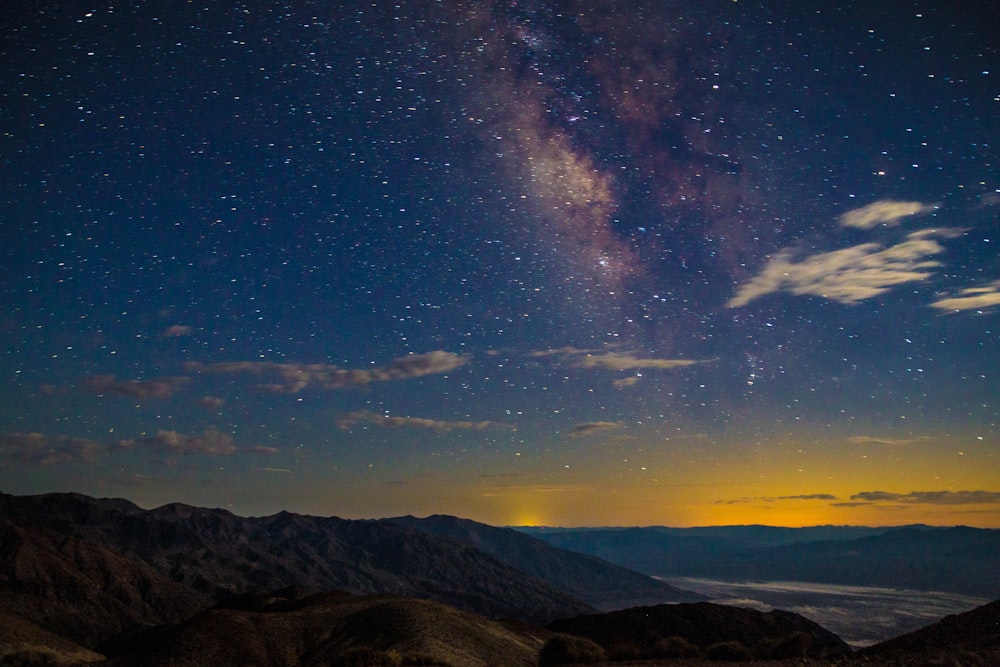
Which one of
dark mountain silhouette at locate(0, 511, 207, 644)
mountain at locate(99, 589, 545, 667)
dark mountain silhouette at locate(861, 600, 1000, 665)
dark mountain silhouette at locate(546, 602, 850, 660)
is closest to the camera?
dark mountain silhouette at locate(861, 600, 1000, 665)

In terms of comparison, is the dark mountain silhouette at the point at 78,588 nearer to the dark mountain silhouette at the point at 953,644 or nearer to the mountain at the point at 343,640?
the mountain at the point at 343,640

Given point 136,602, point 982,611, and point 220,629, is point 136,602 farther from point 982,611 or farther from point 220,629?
point 982,611

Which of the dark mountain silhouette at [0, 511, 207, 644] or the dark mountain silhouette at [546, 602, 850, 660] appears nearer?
the dark mountain silhouette at [546, 602, 850, 660]

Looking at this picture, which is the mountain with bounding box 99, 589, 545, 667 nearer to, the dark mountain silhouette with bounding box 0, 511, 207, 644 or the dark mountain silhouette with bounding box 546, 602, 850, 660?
the dark mountain silhouette with bounding box 546, 602, 850, 660

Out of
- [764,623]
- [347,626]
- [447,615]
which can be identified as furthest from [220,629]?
[764,623]

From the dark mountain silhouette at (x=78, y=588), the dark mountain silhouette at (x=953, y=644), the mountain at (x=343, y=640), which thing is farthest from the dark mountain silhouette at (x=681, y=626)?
the dark mountain silhouette at (x=78, y=588)

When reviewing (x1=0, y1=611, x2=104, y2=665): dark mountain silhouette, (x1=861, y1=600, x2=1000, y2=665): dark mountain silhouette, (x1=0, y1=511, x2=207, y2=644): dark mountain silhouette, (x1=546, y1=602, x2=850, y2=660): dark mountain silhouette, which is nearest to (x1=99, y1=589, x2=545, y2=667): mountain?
(x1=0, y1=611, x2=104, y2=665): dark mountain silhouette
